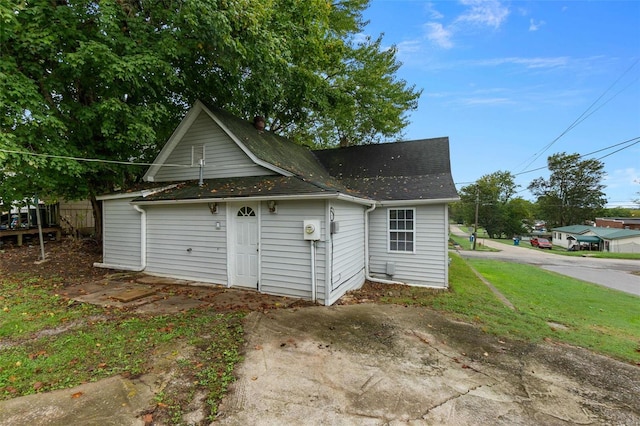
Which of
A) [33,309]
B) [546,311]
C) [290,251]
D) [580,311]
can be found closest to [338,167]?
[290,251]

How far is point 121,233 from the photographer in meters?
8.77

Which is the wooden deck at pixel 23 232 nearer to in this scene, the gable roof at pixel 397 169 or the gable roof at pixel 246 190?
the gable roof at pixel 246 190

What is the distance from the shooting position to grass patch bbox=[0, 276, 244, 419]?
306 cm

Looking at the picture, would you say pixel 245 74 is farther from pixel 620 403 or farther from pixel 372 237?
pixel 620 403

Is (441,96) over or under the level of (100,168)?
over

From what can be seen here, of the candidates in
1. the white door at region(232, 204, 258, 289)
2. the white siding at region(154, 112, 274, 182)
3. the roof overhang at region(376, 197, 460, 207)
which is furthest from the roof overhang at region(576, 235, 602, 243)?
the white door at region(232, 204, 258, 289)

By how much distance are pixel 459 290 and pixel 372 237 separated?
3177 millimetres

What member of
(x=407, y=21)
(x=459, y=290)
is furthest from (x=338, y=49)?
(x=459, y=290)

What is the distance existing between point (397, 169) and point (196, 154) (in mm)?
Answer: 7585

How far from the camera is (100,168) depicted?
342 inches

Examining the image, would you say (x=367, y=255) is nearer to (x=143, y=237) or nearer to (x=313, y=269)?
(x=313, y=269)

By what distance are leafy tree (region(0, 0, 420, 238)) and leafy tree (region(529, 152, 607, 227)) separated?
56660 mm

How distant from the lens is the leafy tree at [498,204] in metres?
55.1

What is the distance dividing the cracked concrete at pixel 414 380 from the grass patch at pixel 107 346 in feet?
1.37
